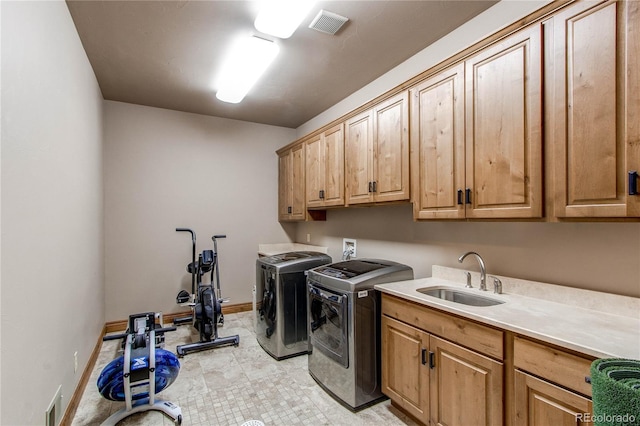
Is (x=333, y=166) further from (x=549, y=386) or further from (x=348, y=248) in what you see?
(x=549, y=386)

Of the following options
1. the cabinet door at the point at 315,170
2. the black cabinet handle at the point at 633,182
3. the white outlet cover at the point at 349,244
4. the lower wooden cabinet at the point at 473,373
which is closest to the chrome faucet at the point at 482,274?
the lower wooden cabinet at the point at 473,373

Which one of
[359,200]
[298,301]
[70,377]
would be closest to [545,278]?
[359,200]

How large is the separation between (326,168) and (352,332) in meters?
1.84

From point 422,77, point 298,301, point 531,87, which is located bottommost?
point 298,301

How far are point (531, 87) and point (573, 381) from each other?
138cm

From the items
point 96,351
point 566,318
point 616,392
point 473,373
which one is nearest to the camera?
point 616,392

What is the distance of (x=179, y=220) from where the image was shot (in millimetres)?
4199

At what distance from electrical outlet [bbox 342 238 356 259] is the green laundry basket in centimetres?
285

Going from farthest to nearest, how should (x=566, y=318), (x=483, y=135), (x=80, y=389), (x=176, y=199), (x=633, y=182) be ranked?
(x=176, y=199) < (x=80, y=389) < (x=483, y=135) < (x=566, y=318) < (x=633, y=182)

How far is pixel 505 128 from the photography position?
1.76 m

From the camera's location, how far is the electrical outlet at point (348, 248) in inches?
141

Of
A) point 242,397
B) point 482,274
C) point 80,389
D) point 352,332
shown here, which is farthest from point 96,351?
point 482,274

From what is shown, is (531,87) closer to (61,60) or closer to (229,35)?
(229,35)

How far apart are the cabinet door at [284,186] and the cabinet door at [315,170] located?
1.94ft
